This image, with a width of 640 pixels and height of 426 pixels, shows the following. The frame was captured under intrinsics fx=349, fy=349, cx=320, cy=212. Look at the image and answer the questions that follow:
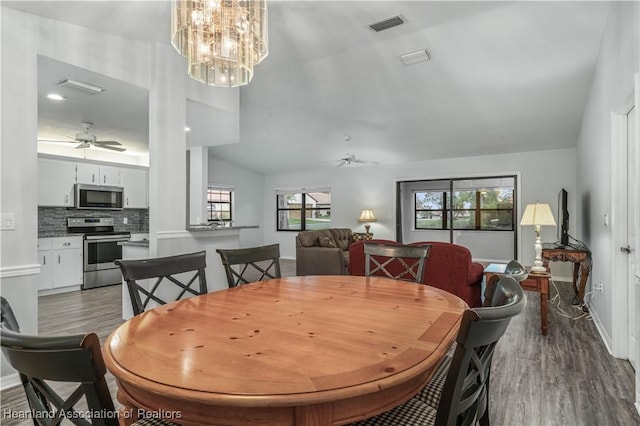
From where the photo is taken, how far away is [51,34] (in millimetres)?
2641

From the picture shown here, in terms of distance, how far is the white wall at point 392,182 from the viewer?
6.48 metres

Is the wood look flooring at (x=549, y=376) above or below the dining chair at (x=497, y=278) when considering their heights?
below

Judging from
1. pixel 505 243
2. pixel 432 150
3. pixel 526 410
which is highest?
pixel 432 150

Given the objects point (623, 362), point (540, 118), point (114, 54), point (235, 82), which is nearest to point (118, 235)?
point (114, 54)

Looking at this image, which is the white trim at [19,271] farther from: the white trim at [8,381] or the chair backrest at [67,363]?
the chair backrest at [67,363]

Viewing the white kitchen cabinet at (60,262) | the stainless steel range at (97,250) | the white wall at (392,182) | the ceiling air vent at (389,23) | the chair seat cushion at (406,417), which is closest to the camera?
the chair seat cushion at (406,417)

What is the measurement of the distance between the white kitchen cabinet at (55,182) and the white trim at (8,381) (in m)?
3.80

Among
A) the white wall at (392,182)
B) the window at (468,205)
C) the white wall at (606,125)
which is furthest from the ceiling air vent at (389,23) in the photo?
the window at (468,205)

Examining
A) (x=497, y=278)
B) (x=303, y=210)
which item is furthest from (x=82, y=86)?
(x=303, y=210)

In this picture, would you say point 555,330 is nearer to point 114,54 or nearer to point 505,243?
point 505,243

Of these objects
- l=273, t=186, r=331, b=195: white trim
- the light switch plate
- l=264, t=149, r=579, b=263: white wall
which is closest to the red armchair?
the light switch plate

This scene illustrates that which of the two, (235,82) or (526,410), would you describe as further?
(235,82)

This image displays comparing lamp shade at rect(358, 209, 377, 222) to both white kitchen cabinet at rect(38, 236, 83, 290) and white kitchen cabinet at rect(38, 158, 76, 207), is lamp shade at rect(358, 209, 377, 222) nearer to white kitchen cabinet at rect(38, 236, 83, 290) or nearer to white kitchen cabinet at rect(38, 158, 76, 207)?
white kitchen cabinet at rect(38, 236, 83, 290)

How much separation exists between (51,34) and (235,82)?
1.49m
